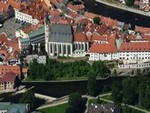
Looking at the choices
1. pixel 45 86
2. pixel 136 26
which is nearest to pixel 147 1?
pixel 136 26

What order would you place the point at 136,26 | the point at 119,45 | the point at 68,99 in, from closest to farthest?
1. the point at 68,99
2. the point at 119,45
3. the point at 136,26

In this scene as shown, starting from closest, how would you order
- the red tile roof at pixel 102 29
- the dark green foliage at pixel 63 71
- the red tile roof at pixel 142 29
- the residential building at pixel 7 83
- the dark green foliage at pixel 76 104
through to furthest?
1. the dark green foliage at pixel 76 104
2. the residential building at pixel 7 83
3. the dark green foliage at pixel 63 71
4. the red tile roof at pixel 102 29
5. the red tile roof at pixel 142 29

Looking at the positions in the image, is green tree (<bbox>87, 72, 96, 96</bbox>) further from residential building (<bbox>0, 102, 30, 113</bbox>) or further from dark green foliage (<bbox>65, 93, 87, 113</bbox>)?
residential building (<bbox>0, 102, 30, 113</bbox>)

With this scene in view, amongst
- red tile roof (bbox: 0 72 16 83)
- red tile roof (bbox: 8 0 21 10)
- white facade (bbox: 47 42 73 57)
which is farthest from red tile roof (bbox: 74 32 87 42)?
red tile roof (bbox: 8 0 21 10)

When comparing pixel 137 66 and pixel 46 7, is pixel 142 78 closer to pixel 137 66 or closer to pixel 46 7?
pixel 137 66

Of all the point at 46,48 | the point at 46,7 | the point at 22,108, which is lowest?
the point at 22,108

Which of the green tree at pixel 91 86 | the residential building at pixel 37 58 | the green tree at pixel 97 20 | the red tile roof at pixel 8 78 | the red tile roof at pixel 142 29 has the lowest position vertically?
the green tree at pixel 91 86

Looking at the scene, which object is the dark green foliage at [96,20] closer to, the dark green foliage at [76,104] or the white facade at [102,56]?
the white facade at [102,56]

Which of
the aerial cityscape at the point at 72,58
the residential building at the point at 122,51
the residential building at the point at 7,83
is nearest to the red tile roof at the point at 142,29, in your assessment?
the aerial cityscape at the point at 72,58

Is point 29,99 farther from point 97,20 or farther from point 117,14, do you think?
point 117,14
